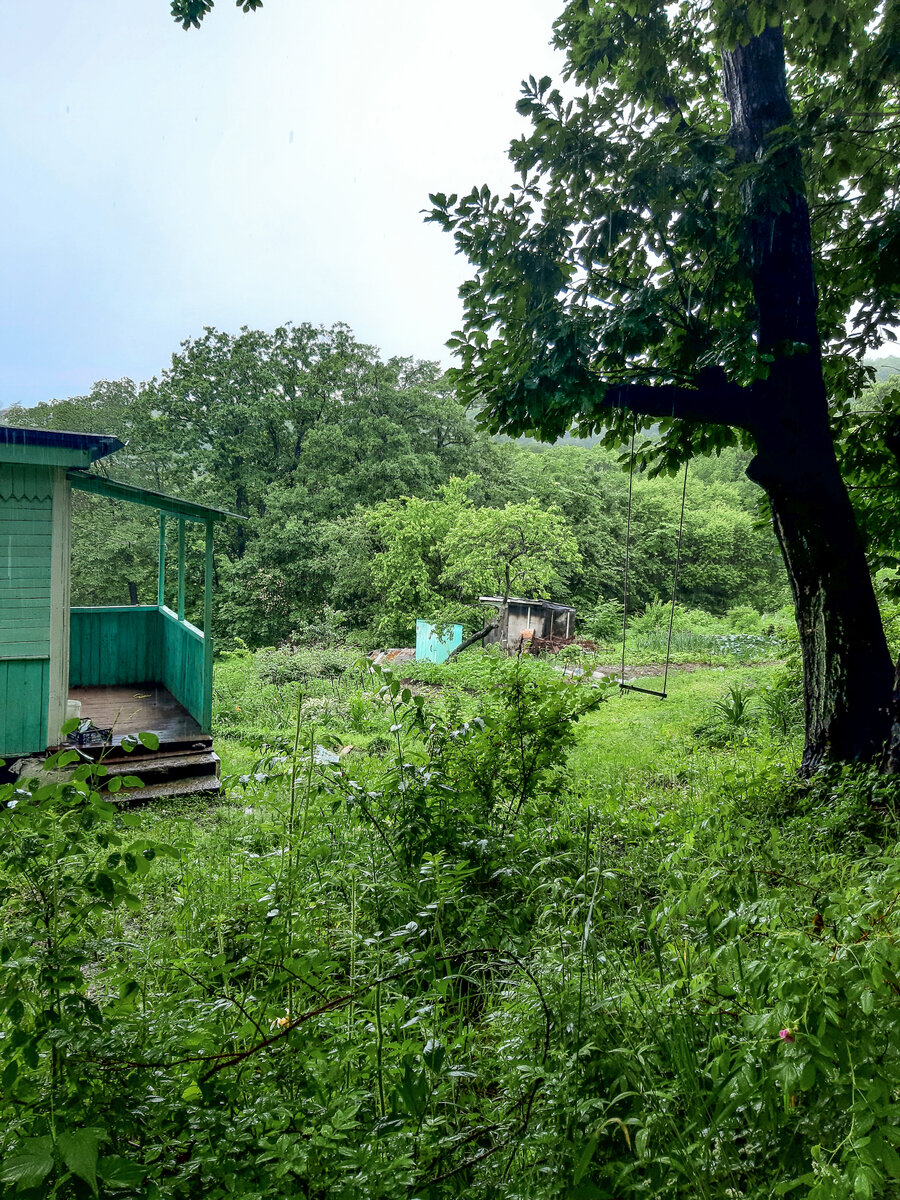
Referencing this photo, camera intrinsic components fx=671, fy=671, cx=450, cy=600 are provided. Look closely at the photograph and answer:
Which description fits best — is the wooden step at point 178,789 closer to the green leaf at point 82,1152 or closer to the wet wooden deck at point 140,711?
the wet wooden deck at point 140,711

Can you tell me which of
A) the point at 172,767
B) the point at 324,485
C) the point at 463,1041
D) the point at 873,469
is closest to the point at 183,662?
the point at 172,767

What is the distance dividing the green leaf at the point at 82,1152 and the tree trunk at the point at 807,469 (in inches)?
171

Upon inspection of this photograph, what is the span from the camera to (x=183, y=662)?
7.35m

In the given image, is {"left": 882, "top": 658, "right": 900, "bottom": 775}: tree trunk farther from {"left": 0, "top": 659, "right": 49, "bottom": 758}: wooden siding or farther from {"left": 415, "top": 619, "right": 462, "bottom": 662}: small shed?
{"left": 415, "top": 619, "right": 462, "bottom": 662}: small shed

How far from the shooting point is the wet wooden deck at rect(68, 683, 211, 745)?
6.25 m

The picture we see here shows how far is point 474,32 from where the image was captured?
19.6m

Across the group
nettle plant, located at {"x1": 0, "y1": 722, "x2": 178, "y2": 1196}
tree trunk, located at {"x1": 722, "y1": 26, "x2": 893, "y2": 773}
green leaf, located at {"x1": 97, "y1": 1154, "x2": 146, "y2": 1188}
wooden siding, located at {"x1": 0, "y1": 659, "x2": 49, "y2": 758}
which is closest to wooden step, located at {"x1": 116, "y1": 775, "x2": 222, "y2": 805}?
wooden siding, located at {"x1": 0, "y1": 659, "x2": 49, "y2": 758}

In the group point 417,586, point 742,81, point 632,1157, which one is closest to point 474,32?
point 417,586

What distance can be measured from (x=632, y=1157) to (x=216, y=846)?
3.30 m

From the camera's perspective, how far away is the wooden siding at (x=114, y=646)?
7.98 metres

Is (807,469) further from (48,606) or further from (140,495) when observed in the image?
(48,606)

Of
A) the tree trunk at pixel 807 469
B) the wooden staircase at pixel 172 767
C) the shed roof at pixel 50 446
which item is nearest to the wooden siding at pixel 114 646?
the wooden staircase at pixel 172 767

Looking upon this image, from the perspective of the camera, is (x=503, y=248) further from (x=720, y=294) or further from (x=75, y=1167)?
(x=75, y=1167)

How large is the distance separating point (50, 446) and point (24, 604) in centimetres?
131
